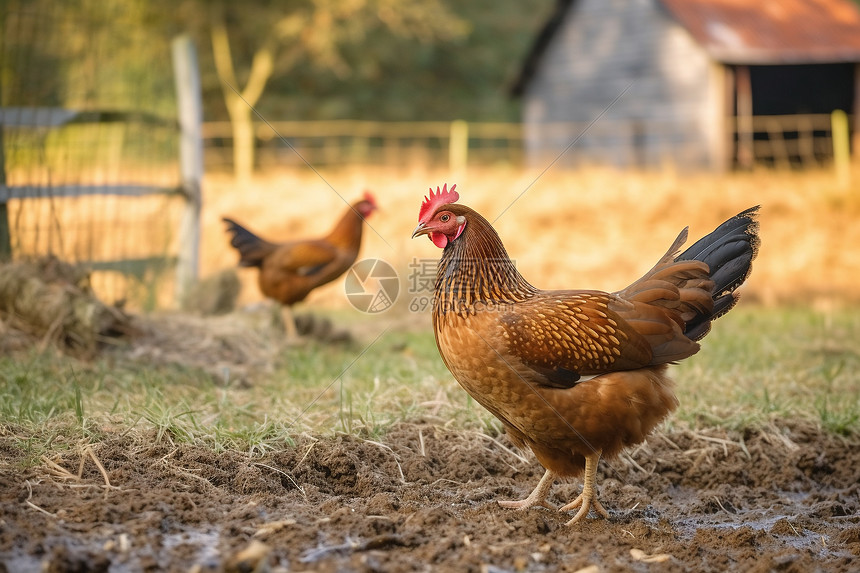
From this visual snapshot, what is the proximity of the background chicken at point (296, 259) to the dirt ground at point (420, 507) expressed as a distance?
305 cm

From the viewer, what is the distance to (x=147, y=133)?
793 centimetres

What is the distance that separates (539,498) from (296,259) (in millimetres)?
3954

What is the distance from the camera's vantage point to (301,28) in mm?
23438

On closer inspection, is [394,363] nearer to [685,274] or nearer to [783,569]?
[685,274]

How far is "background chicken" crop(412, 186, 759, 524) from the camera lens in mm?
3244

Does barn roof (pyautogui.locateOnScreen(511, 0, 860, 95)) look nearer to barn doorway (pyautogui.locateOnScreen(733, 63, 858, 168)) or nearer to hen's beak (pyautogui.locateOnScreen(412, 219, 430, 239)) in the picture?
barn doorway (pyautogui.locateOnScreen(733, 63, 858, 168))

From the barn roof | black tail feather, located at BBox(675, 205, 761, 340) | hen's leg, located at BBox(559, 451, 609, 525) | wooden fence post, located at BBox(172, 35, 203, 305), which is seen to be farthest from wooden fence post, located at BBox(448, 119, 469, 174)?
hen's leg, located at BBox(559, 451, 609, 525)

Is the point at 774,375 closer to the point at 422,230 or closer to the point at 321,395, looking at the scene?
the point at 321,395

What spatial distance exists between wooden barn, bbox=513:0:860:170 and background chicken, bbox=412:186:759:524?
15.6 m

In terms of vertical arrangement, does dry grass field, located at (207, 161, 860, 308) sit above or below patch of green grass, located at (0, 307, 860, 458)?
above

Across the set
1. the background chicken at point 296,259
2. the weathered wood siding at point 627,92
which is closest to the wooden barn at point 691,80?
the weathered wood siding at point 627,92

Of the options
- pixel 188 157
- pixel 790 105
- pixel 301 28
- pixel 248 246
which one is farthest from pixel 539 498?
pixel 301 28

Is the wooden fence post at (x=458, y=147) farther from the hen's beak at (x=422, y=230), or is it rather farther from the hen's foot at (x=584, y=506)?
the hen's foot at (x=584, y=506)

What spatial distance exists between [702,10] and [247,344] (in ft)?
55.3
